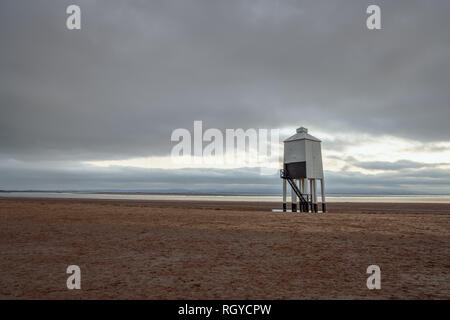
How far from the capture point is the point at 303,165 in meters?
29.0

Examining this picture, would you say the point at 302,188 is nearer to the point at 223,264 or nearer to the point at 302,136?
the point at 302,136

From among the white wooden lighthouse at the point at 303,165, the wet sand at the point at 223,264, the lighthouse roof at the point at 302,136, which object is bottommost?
the wet sand at the point at 223,264

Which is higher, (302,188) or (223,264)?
(302,188)

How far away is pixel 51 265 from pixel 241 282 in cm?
566

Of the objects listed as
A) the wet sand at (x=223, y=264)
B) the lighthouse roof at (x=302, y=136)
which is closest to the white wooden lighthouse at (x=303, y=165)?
the lighthouse roof at (x=302, y=136)

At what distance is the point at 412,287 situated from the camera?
6.53 metres

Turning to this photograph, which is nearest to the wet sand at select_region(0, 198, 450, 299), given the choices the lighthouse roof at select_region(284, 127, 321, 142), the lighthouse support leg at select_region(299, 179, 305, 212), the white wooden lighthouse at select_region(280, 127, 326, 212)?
the white wooden lighthouse at select_region(280, 127, 326, 212)

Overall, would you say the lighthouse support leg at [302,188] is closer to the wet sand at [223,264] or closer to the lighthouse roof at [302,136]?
the lighthouse roof at [302,136]

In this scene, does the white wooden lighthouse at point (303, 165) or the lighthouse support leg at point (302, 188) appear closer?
the white wooden lighthouse at point (303, 165)

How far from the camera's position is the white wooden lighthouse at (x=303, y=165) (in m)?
29.0

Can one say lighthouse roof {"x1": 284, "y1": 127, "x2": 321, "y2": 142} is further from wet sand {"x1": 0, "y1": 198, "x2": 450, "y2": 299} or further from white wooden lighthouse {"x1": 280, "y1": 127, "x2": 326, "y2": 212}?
wet sand {"x1": 0, "y1": 198, "x2": 450, "y2": 299}

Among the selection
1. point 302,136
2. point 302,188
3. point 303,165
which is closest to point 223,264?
point 303,165
